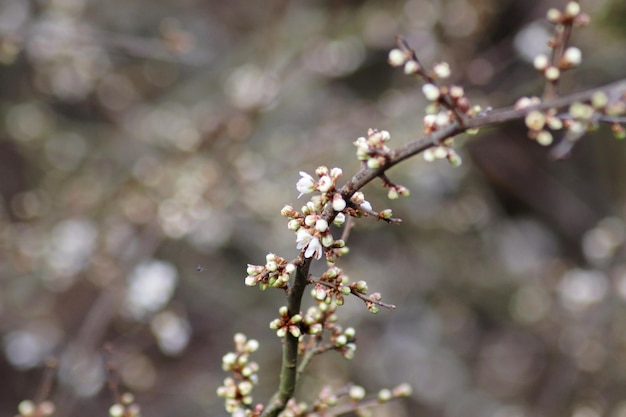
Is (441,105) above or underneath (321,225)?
above

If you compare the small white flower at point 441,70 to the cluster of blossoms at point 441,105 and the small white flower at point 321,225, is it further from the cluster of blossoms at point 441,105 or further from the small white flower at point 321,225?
the small white flower at point 321,225

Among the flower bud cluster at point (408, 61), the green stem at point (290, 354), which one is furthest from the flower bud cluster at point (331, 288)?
the flower bud cluster at point (408, 61)

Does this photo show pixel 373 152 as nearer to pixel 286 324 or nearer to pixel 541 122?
pixel 541 122

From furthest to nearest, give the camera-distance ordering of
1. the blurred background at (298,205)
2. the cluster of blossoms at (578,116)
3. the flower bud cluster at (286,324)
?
the blurred background at (298,205), the flower bud cluster at (286,324), the cluster of blossoms at (578,116)

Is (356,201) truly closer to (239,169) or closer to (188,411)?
(239,169)

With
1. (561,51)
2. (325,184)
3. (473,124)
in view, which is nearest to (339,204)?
(325,184)

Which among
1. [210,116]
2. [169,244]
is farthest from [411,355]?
[210,116]

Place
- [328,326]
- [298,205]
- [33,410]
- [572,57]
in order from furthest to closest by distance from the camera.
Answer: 1. [298,205]
2. [33,410]
3. [328,326]
4. [572,57]
